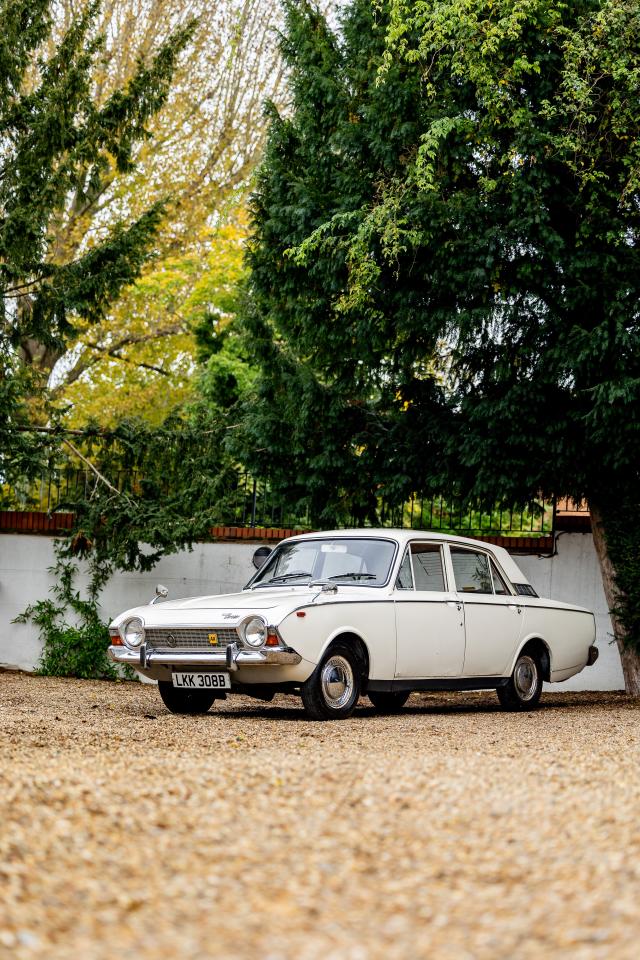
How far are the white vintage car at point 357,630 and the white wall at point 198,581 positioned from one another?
9.04 ft

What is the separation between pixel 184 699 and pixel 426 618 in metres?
2.33

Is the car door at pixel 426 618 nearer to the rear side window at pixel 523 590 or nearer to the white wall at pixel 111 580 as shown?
the rear side window at pixel 523 590

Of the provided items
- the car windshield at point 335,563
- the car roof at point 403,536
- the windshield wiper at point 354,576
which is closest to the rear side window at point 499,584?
the car roof at point 403,536

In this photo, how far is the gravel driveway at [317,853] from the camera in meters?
3.31

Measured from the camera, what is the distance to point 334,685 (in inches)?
389

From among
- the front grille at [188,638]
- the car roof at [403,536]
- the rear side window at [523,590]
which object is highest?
the car roof at [403,536]

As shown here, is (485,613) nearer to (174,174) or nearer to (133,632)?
(133,632)

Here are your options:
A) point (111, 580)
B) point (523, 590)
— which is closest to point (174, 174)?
point (111, 580)

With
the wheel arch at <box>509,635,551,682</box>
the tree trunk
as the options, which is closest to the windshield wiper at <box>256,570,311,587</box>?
the wheel arch at <box>509,635,551,682</box>

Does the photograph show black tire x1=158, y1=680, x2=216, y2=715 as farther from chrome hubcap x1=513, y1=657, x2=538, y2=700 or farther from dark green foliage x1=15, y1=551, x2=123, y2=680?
dark green foliage x1=15, y1=551, x2=123, y2=680

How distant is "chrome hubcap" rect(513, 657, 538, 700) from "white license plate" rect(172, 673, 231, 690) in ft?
11.3

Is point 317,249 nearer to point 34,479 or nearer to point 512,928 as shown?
point 34,479

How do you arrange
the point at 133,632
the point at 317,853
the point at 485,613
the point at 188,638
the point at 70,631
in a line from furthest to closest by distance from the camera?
the point at 70,631, the point at 485,613, the point at 133,632, the point at 188,638, the point at 317,853

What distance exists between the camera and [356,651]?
394 inches
